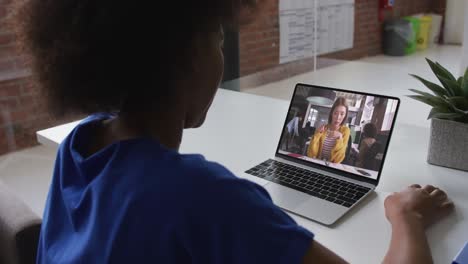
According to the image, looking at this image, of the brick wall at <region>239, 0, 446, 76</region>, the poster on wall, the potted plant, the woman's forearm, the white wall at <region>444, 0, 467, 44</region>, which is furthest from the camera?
the poster on wall

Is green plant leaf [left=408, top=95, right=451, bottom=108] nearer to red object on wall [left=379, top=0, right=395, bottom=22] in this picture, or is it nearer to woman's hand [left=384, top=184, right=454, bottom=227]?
woman's hand [left=384, top=184, right=454, bottom=227]

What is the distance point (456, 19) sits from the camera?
209 centimetres

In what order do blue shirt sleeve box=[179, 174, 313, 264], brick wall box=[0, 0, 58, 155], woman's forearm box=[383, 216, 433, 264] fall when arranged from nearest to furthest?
1. blue shirt sleeve box=[179, 174, 313, 264]
2. woman's forearm box=[383, 216, 433, 264]
3. brick wall box=[0, 0, 58, 155]

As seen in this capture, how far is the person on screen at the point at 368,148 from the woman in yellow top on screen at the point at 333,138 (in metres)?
0.04

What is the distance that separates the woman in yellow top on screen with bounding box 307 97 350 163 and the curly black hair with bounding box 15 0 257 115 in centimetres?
59

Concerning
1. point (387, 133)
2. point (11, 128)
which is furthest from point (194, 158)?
point (11, 128)

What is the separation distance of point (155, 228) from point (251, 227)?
116 mm

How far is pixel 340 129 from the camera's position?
3.90 feet

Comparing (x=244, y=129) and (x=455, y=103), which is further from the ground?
(x=455, y=103)

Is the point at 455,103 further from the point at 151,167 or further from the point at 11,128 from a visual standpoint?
the point at 11,128

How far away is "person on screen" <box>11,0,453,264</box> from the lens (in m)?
0.56

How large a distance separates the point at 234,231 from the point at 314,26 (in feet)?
10.7

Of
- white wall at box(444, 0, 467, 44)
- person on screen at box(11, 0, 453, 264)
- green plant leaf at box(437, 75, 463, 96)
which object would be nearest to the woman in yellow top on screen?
green plant leaf at box(437, 75, 463, 96)

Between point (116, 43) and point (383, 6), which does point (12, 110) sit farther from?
point (383, 6)
